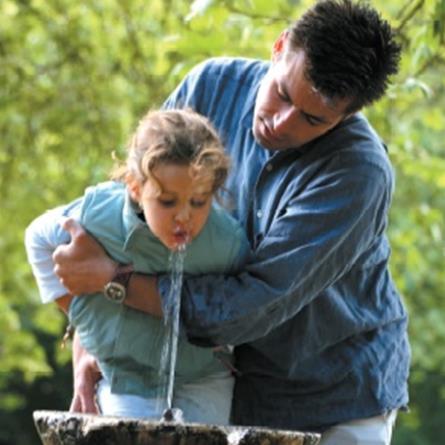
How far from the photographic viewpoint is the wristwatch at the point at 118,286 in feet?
12.5

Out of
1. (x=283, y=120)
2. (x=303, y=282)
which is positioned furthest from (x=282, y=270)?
(x=283, y=120)

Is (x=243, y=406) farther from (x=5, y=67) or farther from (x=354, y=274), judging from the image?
(x=5, y=67)

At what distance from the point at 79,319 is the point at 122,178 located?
0.36 m

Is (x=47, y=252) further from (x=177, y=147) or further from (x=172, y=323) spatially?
(x=177, y=147)

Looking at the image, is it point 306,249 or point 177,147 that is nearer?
point 177,147

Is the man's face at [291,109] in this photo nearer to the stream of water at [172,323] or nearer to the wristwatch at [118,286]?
the stream of water at [172,323]

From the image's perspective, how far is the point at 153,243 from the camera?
12.5 feet

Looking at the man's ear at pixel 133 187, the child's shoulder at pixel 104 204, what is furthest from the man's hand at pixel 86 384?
the man's ear at pixel 133 187

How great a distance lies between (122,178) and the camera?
3.88 meters

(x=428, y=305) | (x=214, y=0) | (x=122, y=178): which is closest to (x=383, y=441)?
(x=122, y=178)

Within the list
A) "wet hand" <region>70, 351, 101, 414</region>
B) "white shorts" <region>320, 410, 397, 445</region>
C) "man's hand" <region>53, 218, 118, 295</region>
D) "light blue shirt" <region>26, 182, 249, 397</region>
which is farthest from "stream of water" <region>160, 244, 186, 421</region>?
"white shorts" <region>320, 410, 397, 445</region>

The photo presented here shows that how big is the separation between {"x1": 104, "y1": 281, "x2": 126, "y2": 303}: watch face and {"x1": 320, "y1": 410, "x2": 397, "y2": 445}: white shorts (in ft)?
2.23

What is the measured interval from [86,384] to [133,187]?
0.60m

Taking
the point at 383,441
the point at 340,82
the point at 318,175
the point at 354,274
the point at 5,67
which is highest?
the point at 340,82
